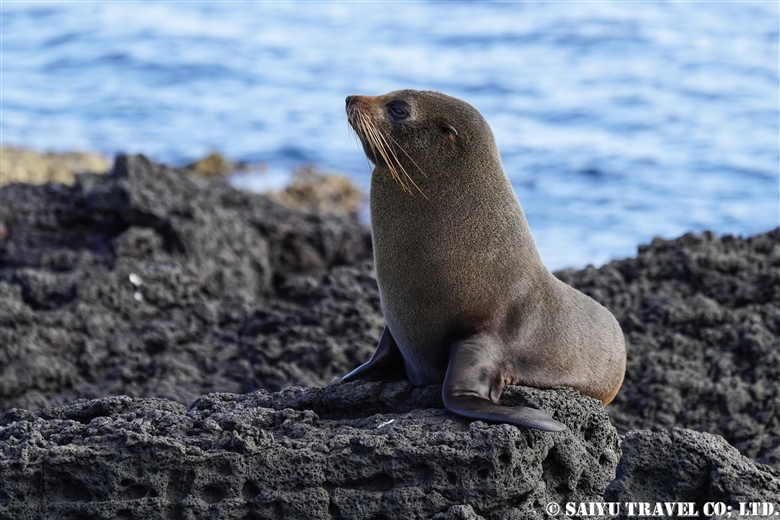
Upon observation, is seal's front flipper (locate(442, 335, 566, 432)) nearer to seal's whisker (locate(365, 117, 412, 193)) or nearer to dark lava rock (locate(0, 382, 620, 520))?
dark lava rock (locate(0, 382, 620, 520))

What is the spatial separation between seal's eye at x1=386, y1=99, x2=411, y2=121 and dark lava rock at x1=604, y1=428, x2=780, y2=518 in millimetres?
2016

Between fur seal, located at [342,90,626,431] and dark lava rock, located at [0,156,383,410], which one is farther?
dark lava rock, located at [0,156,383,410]

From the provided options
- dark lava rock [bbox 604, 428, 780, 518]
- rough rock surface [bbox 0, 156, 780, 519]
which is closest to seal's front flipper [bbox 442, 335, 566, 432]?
dark lava rock [bbox 604, 428, 780, 518]

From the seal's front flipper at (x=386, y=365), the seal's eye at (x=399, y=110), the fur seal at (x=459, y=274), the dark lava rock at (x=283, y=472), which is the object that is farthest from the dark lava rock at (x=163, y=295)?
the dark lava rock at (x=283, y=472)

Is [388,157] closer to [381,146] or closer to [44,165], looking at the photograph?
[381,146]

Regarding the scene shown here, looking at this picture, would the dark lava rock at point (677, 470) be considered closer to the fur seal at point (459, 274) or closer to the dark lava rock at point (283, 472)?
the dark lava rock at point (283, 472)

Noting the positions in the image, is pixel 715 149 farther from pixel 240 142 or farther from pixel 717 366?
pixel 717 366

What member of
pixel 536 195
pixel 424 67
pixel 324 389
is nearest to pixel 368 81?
pixel 424 67

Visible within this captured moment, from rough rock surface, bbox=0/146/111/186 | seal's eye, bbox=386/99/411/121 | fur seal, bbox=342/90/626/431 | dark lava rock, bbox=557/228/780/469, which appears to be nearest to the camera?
fur seal, bbox=342/90/626/431

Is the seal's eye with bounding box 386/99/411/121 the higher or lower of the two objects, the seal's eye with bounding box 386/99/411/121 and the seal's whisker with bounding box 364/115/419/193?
the higher

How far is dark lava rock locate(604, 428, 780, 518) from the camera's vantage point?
395 cm

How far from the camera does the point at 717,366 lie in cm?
694

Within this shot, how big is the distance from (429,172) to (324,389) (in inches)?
46.2

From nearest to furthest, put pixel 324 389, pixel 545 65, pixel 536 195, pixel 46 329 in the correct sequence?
1. pixel 324 389
2. pixel 46 329
3. pixel 536 195
4. pixel 545 65
